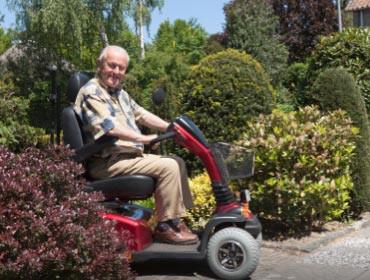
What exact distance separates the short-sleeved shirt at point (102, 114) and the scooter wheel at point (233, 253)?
0.91 m

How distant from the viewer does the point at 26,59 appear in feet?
83.7

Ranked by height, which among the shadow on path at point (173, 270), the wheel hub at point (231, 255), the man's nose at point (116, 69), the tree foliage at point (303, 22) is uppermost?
the tree foliage at point (303, 22)

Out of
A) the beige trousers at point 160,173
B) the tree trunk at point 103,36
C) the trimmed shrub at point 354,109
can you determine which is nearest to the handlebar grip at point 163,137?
the beige trousers at point 160,173

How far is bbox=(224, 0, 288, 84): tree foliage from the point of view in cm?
2497

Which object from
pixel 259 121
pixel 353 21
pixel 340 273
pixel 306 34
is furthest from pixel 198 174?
pixel 353 21

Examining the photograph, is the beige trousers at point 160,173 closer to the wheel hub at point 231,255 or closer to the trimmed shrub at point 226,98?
the wheel hub at point 231,255

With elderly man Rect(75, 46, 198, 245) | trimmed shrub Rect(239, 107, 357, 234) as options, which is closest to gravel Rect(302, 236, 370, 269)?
trimmed shrub Rect(239, 107, 357, 234)

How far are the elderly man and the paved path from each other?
383mm

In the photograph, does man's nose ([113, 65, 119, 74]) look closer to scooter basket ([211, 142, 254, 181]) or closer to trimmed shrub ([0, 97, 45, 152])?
scooter basket ([211, 142, 254, 181])

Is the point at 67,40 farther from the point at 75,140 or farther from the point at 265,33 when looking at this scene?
the point at 75,140

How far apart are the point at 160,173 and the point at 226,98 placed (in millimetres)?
3029

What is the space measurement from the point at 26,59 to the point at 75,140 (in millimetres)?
21197

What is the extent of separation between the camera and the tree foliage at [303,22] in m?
37.8

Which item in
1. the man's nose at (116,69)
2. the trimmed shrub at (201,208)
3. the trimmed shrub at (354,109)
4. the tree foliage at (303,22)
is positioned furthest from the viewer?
the tree foliage at (303,22)
